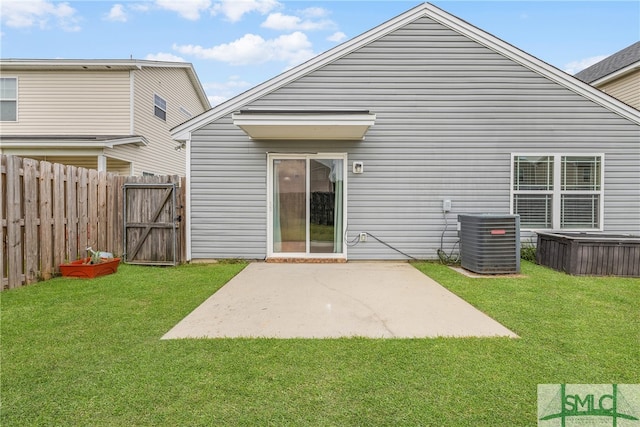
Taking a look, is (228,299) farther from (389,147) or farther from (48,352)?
(389,147)

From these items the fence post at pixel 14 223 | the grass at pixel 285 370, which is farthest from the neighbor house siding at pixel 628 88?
the fence post at pixel 14 223

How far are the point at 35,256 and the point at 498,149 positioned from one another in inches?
346

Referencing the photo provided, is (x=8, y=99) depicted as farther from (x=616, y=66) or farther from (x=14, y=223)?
(x=616, y=66)

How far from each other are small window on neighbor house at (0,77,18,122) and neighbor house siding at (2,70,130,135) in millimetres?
150

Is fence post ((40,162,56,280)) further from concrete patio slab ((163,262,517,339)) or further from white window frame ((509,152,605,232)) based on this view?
white window frame ((509,152,605,232))

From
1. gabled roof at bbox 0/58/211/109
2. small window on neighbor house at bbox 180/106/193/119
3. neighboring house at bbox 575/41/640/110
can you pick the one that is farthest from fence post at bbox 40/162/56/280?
neighboring house at bbox 575/41/640/110

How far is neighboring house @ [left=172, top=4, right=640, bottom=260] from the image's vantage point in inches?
276

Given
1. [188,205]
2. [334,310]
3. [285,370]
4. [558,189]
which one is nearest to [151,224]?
[188,205]

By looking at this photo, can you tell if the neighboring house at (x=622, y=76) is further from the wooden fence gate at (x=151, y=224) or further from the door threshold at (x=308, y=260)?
the wooden fence gate at (x=151, y=224)

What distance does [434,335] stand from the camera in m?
3.11

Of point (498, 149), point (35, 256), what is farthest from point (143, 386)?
point (498, 149)

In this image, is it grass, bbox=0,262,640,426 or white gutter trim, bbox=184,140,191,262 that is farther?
white gutter trim, bbox=184,140,191,262

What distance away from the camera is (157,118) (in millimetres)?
12289

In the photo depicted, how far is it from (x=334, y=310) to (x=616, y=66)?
12901 mm
